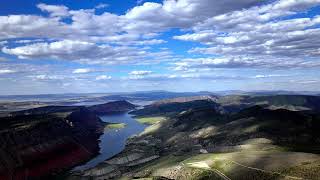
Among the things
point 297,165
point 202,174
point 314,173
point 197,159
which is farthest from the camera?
point 197,159

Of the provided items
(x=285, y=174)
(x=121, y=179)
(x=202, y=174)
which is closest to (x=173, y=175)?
(x=202, y=174)

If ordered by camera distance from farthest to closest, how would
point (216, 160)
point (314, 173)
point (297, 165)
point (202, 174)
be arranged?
point (216, 160), point (202, 174), point (297, 165), point (314, 173)

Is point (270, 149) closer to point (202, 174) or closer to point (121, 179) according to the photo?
point (202, 174)

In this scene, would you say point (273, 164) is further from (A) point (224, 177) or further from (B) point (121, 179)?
(B) point (121, 179)

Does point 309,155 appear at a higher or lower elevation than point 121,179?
higher

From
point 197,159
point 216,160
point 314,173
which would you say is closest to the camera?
point 314,173

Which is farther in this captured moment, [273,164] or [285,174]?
[273,164]

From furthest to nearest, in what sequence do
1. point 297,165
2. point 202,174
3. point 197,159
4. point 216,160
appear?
point 197,159
point 216,160
point 202,174
point 297,165

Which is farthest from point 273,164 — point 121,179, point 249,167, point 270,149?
point 121,179
